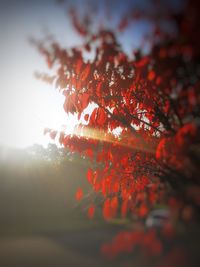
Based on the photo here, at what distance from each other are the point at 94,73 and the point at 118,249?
103 inches

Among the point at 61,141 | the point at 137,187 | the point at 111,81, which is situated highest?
the point at 111,81

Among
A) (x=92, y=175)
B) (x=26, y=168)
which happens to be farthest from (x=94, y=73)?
(x=26, y=168)

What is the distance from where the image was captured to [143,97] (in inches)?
183

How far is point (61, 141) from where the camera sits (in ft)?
16.5

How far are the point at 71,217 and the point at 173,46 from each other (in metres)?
21.2

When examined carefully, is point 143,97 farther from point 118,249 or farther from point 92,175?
point 118,249

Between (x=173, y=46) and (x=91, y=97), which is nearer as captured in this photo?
(x=173, y=46)

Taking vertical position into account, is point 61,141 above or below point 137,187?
above

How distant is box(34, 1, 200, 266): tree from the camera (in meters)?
2.67

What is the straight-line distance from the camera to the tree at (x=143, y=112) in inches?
105

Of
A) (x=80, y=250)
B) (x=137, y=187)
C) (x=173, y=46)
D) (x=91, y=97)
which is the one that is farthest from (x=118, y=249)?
(x=80, y=250)

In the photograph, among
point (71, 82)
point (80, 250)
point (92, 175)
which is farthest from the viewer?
point (80, 250)

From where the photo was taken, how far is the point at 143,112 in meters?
5.00

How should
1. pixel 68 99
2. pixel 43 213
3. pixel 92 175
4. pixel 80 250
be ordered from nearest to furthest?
pixel 68 99 < pixel 92 175 < pixel 80 250 < pixel 43 213
